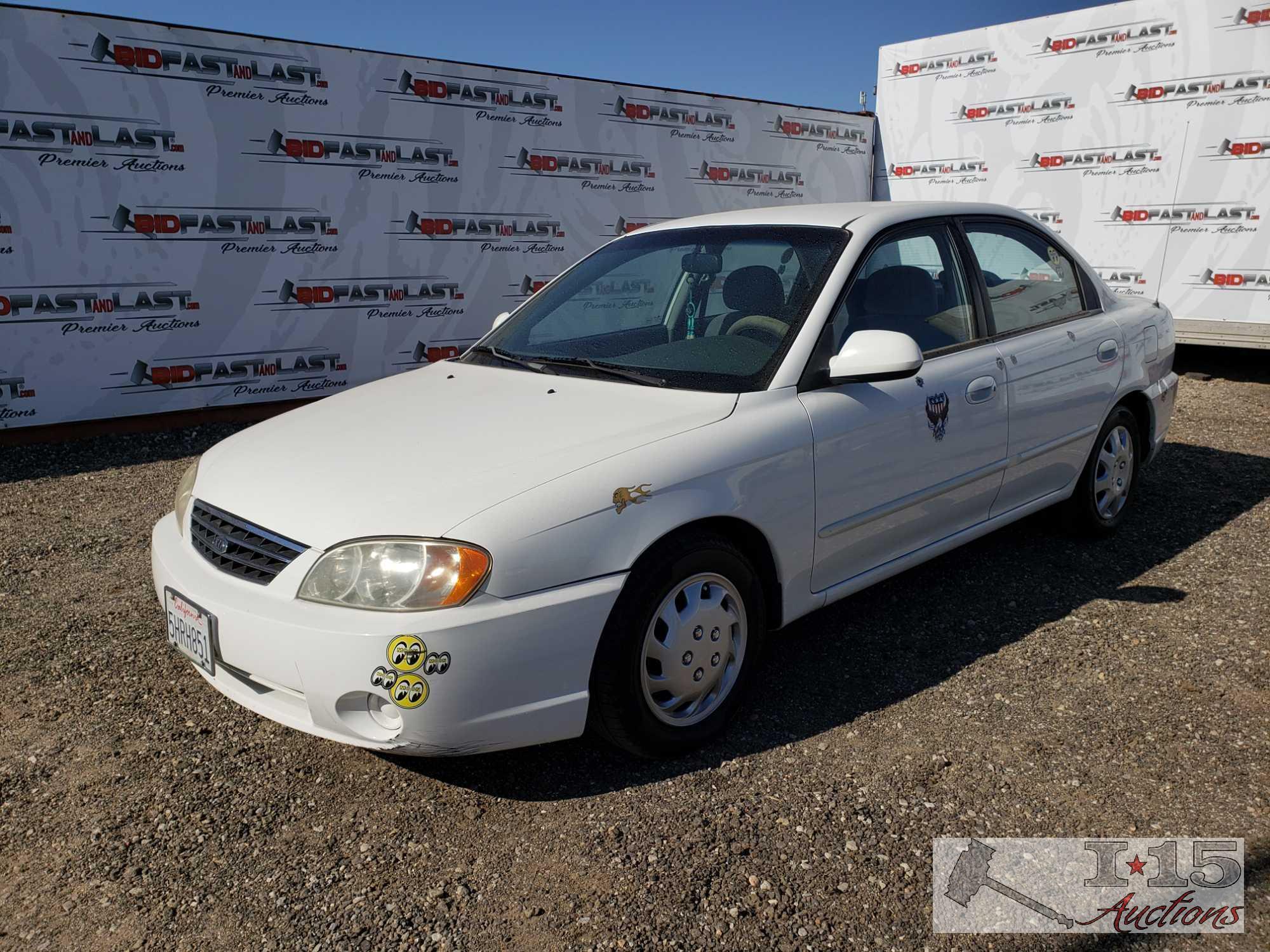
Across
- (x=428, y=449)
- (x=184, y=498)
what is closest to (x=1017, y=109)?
(x=428, y=449)

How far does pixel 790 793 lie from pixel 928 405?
146 cm

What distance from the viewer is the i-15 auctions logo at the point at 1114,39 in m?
9.62

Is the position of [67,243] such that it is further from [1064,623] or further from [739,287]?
[1064,623]

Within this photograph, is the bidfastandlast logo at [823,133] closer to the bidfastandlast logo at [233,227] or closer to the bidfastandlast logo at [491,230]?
the bidfastandlast logo at [491,230]

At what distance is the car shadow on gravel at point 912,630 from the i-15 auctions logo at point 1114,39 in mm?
6139

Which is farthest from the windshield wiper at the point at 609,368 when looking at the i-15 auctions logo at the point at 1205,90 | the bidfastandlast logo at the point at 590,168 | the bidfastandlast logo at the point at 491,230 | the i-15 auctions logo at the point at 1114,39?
the i-15 auctions logo at the point at 1114,39

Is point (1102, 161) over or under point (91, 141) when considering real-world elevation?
under

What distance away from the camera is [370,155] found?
8.28 meters

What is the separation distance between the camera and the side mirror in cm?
303

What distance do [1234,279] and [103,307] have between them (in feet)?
32.5

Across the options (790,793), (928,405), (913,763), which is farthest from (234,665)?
(928,405)

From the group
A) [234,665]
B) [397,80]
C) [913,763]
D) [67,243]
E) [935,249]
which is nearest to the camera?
[234,665]

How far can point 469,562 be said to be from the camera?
2.38 meters

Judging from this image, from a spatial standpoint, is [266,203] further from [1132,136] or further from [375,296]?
[1132,136]
